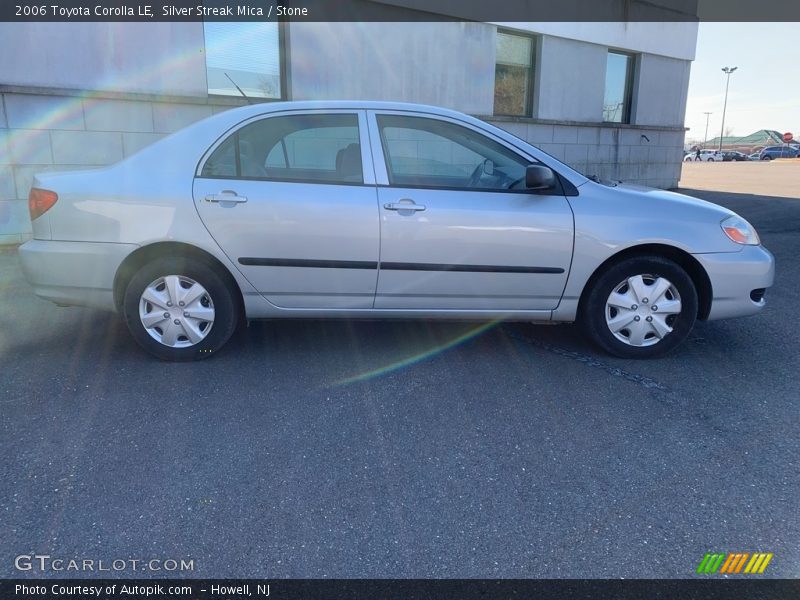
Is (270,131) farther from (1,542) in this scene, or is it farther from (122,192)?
(1,542)

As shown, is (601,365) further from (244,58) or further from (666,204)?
(244,58)

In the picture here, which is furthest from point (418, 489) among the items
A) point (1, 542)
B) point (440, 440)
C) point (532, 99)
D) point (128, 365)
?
point (532, 99)

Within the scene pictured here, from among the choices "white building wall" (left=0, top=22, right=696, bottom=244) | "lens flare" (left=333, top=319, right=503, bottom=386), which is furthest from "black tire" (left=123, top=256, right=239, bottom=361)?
"white building wall" (left=0, top=22, right=696, bottom=244)

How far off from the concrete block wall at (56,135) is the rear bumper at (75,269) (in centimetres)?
373

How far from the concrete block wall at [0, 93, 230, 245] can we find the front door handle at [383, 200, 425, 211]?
464cm

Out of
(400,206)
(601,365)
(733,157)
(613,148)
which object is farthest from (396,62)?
(733,157)

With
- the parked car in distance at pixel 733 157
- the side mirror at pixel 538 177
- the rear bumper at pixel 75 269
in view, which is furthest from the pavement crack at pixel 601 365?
the parked car in distance at pixel 733 157

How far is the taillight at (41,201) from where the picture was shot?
11.9 ft

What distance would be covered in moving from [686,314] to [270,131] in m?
2.96

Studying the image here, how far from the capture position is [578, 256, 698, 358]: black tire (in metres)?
3.76

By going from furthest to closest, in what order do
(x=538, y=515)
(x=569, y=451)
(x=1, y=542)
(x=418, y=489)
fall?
(x=569, y=451) < (x=418, y=489) < (x=538, y=515) < (x=1, y=542)

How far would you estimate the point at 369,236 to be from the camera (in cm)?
361

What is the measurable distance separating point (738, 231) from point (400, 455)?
8.95 feet

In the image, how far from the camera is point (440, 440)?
113 inches
